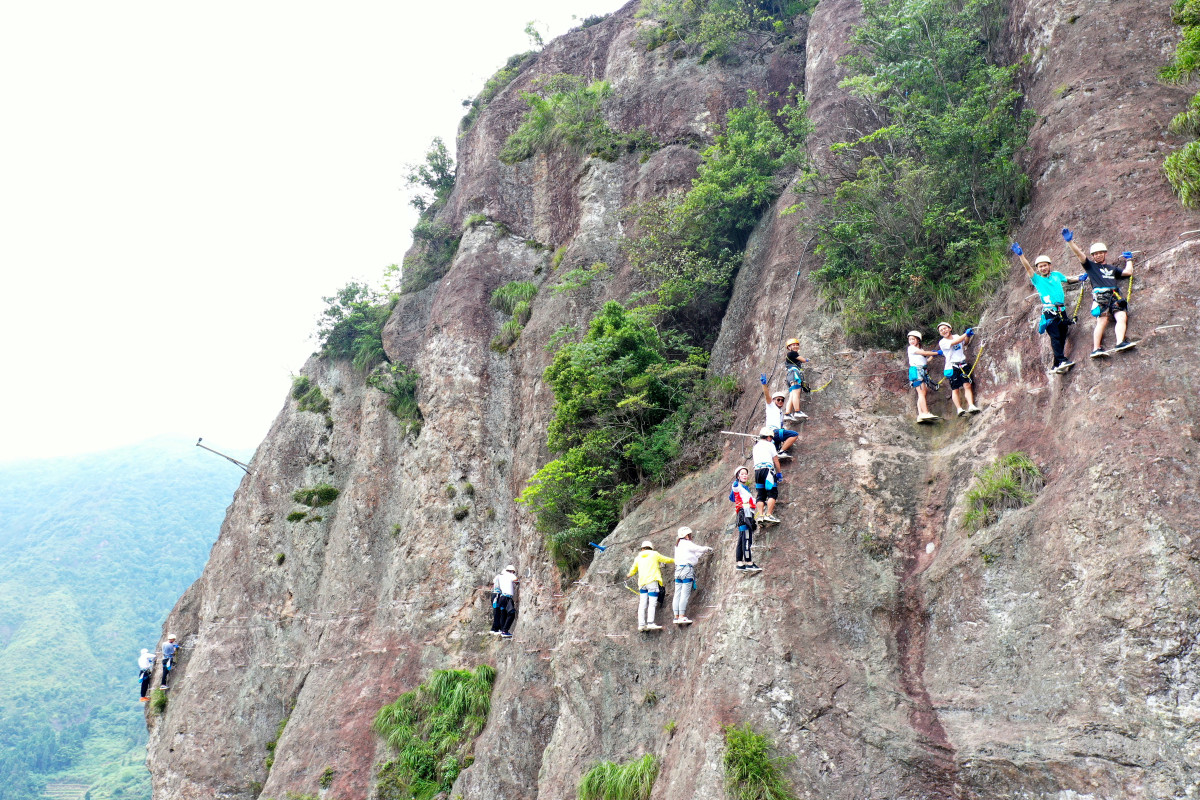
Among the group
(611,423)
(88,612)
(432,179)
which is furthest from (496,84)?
(88,612)

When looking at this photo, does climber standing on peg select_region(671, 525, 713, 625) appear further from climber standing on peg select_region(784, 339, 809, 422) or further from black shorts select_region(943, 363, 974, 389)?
black shorts select_region(943, 363, 974, 389)

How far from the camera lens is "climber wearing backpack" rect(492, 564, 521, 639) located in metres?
17.8

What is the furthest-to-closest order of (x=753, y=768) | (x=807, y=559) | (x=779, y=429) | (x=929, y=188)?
(x=929, y=188) < (x=779, y=429) < (x=807, y=559) < (x=753, y=768)

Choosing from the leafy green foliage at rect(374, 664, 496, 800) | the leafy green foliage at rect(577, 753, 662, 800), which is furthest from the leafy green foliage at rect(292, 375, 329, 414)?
the leafy green foliage at rect(577, 753, 662, 800)

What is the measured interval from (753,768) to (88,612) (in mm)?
157780

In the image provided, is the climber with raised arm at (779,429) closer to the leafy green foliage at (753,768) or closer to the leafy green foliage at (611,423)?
the leafy green foliage at (611,423)

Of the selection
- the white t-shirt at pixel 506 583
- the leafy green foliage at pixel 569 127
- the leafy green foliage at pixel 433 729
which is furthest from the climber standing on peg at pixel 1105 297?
the leafy green foliage at pixel 569 127

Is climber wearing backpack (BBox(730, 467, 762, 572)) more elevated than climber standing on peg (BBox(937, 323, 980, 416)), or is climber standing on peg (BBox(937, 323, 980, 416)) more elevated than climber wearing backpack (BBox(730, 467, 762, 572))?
climber standing on peg (BBox(937, 323, 980, 416))

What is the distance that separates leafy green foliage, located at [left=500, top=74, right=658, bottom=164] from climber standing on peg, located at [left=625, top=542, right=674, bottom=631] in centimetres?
1666

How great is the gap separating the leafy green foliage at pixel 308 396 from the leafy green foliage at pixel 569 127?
11379 millimetres

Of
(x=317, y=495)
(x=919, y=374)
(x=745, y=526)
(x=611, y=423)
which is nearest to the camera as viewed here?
(x=745, y=526)

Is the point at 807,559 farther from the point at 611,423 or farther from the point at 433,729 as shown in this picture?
the point at 433,729

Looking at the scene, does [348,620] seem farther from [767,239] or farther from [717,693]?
[767,239]

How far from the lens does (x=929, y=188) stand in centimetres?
1466
